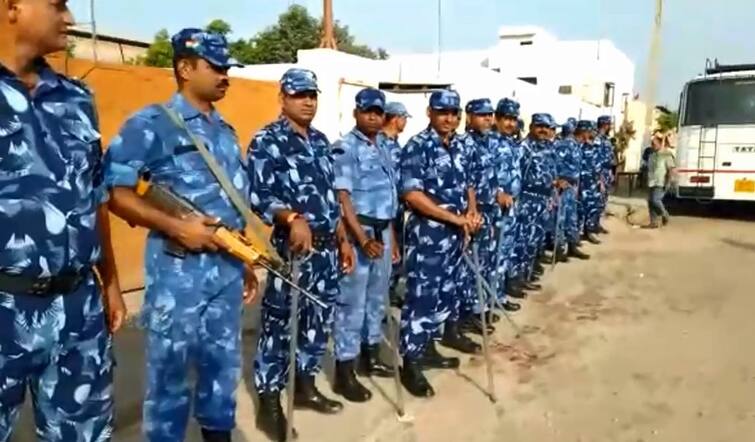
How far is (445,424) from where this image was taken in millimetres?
4246

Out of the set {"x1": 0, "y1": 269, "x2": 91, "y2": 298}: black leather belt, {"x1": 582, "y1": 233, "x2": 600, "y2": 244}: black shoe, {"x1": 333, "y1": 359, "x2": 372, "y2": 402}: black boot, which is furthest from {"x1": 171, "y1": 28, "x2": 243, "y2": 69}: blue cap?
{"x1": 582, "y1": 233, "x2": 600, "y2": 244}: black shoe

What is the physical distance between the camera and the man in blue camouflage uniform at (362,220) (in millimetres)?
4559

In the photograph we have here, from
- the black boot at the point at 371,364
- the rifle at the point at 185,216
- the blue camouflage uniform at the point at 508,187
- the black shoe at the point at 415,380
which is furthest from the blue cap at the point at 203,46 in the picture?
the blue camouflage uniform at the point at 508,187

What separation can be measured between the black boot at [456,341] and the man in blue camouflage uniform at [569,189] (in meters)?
3.68

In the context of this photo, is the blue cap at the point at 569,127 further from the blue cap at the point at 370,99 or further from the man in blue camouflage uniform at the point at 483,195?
the blue cap at the point at 370,99

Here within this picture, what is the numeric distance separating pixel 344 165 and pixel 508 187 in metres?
2.84

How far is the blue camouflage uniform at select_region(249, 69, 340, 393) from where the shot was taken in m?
3.81

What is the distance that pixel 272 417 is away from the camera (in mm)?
3949

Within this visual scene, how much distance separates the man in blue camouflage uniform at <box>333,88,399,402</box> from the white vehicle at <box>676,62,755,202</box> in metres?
10.4

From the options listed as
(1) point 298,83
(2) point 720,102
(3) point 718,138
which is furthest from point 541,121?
(2) point 720,102

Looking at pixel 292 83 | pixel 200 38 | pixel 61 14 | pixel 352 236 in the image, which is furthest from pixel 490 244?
pixel 61 14

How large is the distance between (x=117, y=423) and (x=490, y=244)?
3.48 meters

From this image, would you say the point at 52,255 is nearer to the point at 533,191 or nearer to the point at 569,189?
the point at 533,191

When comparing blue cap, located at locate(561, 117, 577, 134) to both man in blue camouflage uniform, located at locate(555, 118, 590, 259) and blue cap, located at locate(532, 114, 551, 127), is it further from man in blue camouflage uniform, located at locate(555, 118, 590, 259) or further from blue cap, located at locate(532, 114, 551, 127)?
blue cap, located at locate(532, 114, 551, 127)
